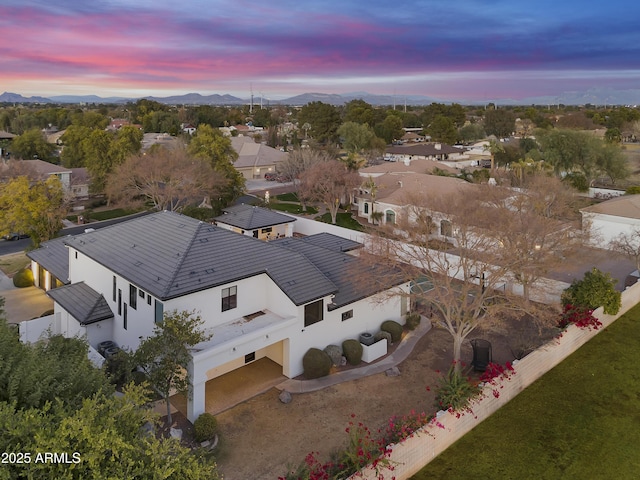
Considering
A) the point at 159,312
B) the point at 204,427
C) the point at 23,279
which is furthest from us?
the point at 23,279

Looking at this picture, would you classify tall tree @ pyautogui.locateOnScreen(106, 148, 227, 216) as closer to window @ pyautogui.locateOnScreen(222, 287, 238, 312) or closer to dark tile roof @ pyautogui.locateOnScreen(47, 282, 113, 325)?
dark tile roof @ pyautogui.locateOnScreen(47, 282, 113, 325)

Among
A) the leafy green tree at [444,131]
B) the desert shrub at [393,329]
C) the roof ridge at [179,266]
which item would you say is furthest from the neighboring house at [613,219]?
the leafy green tree at [444,131]

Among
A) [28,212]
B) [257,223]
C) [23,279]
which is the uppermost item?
[28,212]

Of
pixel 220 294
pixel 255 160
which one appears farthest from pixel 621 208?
pixel 255 160

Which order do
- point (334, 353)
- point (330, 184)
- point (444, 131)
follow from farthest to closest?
point (444, 131), point (330, 184), point (334, 353)

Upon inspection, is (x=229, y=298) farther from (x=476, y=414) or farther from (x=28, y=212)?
(x=28, y=212)

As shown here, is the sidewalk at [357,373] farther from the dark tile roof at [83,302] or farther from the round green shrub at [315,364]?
the dark tile roof at [83,302]

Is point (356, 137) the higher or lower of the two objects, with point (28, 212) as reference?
higher

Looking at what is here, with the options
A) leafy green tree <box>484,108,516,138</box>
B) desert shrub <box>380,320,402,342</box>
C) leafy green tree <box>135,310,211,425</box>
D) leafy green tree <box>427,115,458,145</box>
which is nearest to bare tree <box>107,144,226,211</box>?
desert shrub <box>380,320,402,342</box>
